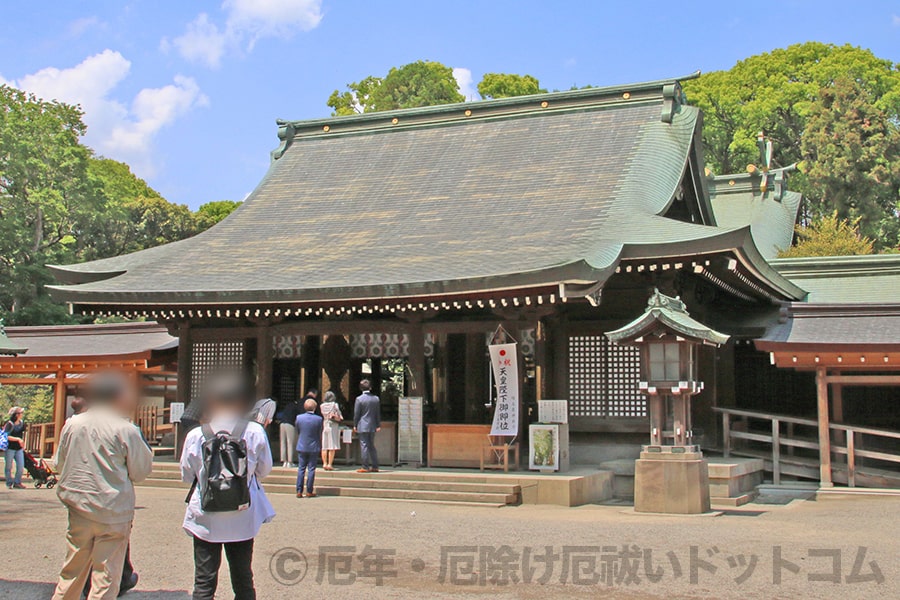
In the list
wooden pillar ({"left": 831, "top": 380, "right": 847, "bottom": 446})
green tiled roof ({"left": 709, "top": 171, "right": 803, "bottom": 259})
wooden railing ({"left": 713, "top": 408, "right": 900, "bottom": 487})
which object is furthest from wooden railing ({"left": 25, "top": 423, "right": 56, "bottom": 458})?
green tiled roof ({"left": 709, "top": 171, "right": 803, "bottom": 259})

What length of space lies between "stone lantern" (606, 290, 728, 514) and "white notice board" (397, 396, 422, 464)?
4135 mm

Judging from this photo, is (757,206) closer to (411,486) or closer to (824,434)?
(824,434)

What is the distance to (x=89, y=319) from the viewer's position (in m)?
36.0

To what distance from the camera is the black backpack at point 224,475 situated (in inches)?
195

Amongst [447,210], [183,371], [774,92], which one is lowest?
[183,371]

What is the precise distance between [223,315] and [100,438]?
33.0 ft

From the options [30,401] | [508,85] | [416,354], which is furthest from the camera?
[508,85]

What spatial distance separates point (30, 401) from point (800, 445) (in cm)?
2281

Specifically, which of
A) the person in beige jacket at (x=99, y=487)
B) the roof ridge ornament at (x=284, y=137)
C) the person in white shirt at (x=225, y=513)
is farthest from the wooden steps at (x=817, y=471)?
the roof ridge ornament at (x=284, y=137)

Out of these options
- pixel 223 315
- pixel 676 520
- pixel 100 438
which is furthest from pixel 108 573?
pixel 223 315

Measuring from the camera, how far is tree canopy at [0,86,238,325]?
3155 centimetres

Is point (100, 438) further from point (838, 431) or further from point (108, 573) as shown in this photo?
point (838, 431)

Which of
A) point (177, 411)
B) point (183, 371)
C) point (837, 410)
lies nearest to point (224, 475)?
point (177, 411)

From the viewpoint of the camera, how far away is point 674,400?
11781 mm
